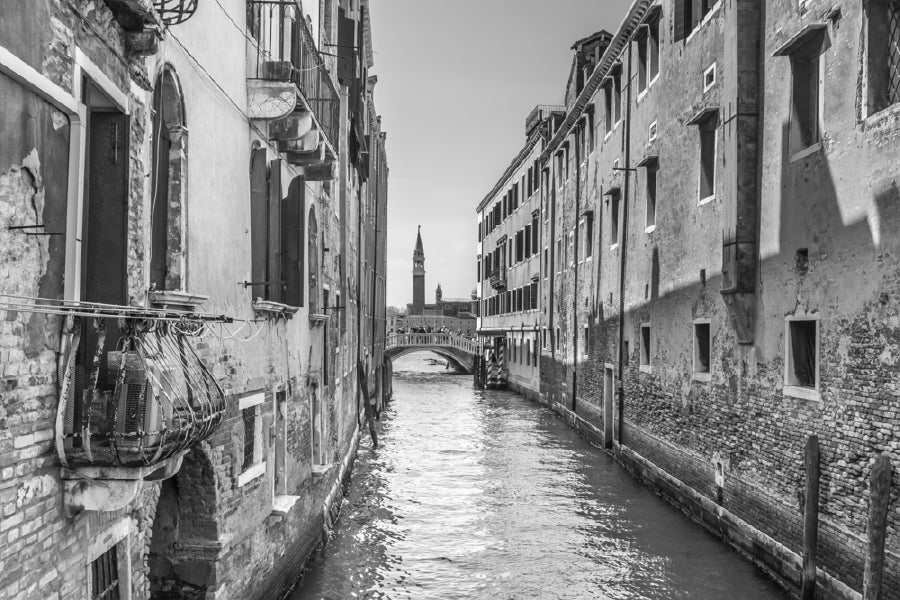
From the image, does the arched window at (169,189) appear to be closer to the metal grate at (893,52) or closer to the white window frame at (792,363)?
the metal grate at (893,52)

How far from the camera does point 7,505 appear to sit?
3148 millimetres

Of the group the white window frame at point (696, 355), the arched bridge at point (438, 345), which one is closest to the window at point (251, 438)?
the white window frame at point (696, 355)

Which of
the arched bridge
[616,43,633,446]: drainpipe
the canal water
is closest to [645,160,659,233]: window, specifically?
[616,43,633,446]: drainpipe

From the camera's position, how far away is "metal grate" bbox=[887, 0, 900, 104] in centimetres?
715

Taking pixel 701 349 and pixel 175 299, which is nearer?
pixel 175 299

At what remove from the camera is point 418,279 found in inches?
3152

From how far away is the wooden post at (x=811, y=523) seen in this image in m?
7.87

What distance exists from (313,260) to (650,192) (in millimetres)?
7447

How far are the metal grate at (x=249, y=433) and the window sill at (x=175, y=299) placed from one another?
182cm

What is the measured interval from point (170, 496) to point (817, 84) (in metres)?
7.55

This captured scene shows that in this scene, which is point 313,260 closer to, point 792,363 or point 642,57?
point 792,363

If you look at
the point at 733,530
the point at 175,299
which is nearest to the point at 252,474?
the point at 175,299

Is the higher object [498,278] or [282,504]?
[498,278]

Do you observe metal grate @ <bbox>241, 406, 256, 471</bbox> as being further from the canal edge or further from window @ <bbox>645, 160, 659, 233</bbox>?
window @ <bbox>645, 160, 659, 233</bbox>
